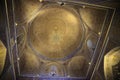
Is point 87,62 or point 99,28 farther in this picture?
point 87,62

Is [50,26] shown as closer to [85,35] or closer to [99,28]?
[85,35]

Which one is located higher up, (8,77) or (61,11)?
(61,11)

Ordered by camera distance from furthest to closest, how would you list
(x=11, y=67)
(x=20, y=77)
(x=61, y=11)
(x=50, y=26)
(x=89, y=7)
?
(x=50, y=26) → (x=61, y=11) → (x=20, y=77) → (x=11, y=67) → (x=89, y=7)

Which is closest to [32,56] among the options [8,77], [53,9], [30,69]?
[30,69]

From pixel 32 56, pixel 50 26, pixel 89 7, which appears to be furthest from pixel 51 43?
pixel 89 7

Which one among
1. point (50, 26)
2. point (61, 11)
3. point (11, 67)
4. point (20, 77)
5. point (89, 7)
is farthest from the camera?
point (50, 26)

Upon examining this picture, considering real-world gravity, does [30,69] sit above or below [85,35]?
below

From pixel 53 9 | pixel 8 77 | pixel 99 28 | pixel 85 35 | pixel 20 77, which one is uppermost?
pixel 53 9

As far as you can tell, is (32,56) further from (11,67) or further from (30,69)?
(11,67)

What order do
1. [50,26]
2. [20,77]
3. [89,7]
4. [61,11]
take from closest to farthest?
[89,7], [20,77], [61,11], [50,26]
